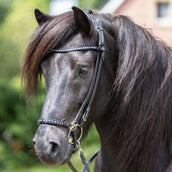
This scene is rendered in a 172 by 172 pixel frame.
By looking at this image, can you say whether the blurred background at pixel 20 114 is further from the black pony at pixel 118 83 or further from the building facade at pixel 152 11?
the black pony at pixel 118 83

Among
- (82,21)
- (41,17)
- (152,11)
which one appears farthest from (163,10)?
(82,21)

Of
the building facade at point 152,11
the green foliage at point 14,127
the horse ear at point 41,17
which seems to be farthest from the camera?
the building facade at point 152,11

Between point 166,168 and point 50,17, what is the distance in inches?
59.8

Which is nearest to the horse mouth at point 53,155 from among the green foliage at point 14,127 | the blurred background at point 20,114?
the blurred background at point 20,114

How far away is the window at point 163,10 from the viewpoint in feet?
60.5

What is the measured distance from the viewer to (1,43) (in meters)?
17.9

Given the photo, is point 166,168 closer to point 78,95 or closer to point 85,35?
point 78,95

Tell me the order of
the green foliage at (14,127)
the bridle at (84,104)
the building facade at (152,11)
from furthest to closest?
the building facade at (152,11) < the green foliage at (14,127) < the bridle at (84,104)

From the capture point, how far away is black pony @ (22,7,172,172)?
104 inches

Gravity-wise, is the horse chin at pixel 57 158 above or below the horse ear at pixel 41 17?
below

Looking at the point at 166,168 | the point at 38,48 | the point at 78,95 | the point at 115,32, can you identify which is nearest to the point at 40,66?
the point at 38,48

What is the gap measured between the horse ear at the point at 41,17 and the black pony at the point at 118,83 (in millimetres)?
107

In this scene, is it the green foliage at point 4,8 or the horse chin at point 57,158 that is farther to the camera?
the green foliage at point 4,8

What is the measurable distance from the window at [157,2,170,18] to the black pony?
16262 mm
